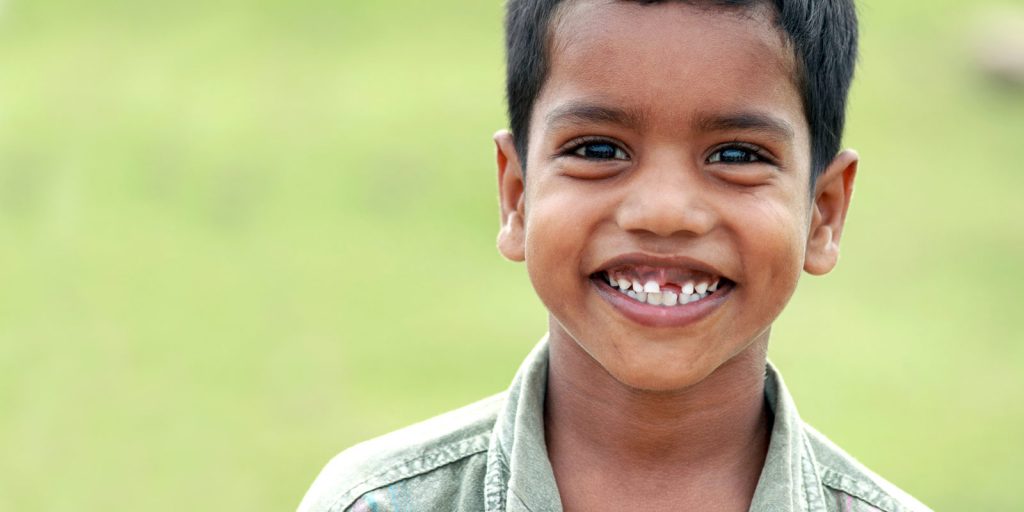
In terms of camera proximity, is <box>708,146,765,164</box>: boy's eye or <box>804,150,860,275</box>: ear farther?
<box>804,150,860,275</box>: ear

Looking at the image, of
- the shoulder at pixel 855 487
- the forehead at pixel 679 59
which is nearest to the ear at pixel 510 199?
the forehead at pixel 679 59

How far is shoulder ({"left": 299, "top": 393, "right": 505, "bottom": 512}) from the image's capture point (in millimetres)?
1928

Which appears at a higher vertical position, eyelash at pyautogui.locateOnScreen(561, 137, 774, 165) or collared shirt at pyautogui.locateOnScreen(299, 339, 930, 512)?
eyelash at pyautogui.locateOnScreen(561, 137, 774, 165)

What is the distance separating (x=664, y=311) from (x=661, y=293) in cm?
2

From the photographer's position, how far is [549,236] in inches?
72.8

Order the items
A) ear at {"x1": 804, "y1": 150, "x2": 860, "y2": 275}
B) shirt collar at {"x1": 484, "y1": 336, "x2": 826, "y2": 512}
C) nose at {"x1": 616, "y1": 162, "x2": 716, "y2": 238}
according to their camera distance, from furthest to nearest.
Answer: ear at {"x1": 804, "y1": 150, "x2": 860, "y2": 275}, shirt collar at {"x1": 484, "y1": 336, "x2": 826, "y2": 512}, nose at {"x1": 616, "y1": 162, "x2": 716, "y2": 238}

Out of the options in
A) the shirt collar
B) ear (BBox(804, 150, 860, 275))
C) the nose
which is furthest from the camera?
ear (BBox(804, 150, 860, 275))

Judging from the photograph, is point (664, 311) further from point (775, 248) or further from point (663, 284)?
point (775, 248)

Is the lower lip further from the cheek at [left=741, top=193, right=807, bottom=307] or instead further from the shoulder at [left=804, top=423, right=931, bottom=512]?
the shoulder at [left=804, top=423, right=931, bottom=512]

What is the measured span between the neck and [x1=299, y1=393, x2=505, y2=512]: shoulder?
0.11 meters

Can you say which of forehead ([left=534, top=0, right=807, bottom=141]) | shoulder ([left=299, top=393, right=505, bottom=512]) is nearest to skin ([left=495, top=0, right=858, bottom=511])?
forehead ([left=534, top=0, right=807, bottom=141])

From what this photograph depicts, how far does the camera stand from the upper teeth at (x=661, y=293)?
1832 millimetres

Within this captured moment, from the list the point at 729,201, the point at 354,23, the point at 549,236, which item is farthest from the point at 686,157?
the point at 354,23

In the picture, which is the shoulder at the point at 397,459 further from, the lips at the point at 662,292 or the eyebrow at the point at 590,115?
the eyebrow at the point at 590,115
